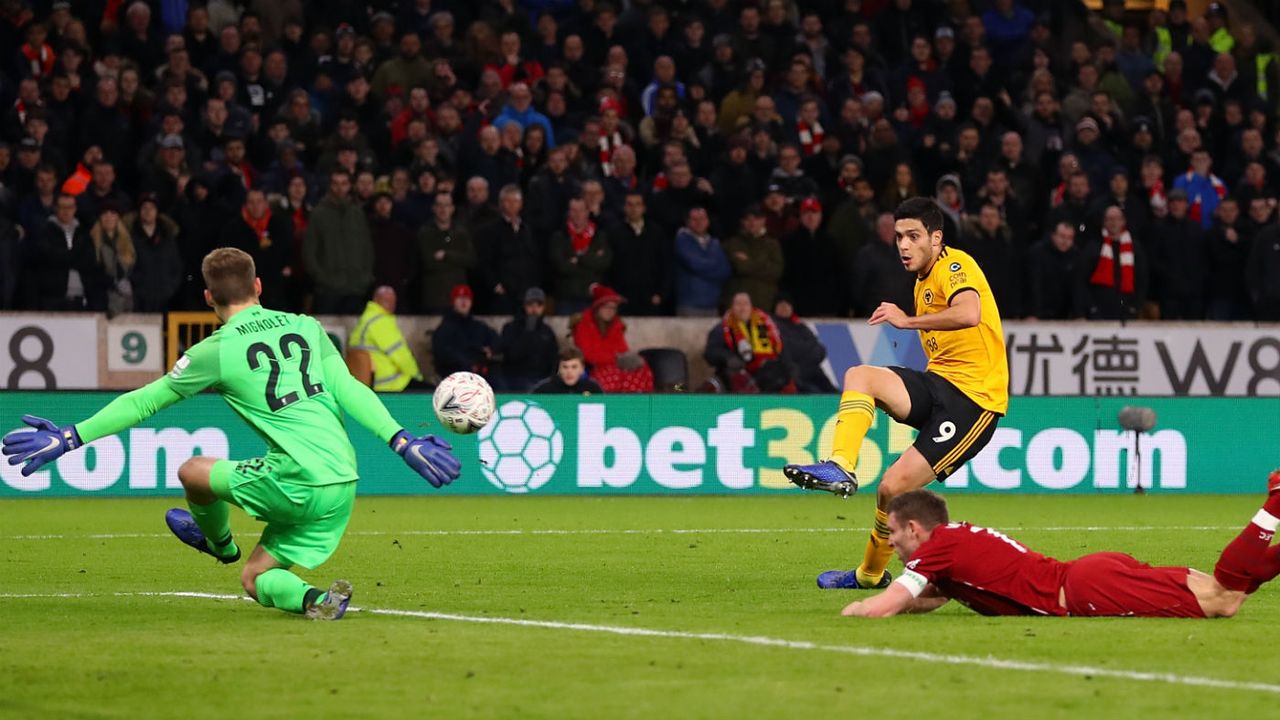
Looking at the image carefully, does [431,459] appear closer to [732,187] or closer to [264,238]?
[264,238]

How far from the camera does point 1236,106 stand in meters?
25.7

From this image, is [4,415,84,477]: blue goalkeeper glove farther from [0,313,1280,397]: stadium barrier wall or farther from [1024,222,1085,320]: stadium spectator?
[1024,222,1085,320]: stadium spectator

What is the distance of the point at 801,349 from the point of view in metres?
22.5

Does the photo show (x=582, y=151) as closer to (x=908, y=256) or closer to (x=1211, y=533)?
(x=1211, y=533)

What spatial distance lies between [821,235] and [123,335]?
306 inches

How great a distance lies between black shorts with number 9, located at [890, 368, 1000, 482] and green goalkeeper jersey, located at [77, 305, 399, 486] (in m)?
3.07

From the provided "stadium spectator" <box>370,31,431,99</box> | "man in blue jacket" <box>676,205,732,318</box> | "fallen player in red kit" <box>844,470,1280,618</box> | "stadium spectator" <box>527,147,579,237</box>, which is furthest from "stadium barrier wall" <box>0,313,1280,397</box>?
"fallen player in red kit" <box>844,470,1280,618</box>

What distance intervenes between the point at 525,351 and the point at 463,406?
11314mm

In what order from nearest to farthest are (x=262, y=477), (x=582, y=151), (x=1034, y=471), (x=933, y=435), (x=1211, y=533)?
(x=262, y=477) < (x=933, y=435) < (x=1211, y=533) < (x=1034, y=471) < (x=582, y=151)

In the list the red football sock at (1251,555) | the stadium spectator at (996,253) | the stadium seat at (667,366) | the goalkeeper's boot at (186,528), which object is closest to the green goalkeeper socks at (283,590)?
the goalkeeper's boot at (186,528)

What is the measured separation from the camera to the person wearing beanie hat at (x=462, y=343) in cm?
2114

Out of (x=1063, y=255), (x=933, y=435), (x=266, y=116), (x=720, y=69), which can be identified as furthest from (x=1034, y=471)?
(x=933, y=435)

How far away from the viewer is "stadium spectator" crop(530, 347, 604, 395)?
20.4 m

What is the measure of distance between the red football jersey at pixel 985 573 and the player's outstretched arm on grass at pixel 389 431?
2.11m
